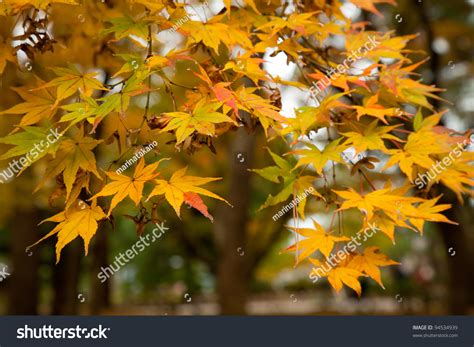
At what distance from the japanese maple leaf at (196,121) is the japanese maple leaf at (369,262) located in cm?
77

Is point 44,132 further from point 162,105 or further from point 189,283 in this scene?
point 189,283

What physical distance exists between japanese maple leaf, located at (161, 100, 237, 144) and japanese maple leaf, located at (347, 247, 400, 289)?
77 cm

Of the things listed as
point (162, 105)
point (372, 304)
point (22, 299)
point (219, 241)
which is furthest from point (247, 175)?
point (372, 304)

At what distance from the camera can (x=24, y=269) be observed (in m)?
10.2

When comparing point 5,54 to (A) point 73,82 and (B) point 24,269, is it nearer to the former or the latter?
(A) point 73,82

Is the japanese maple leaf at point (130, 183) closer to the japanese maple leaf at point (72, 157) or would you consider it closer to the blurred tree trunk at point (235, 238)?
the japanese maple leaf at point (72, 157)

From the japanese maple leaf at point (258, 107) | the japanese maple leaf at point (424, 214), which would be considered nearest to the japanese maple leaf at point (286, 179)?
the japanese maple leaf at point (258, 107)

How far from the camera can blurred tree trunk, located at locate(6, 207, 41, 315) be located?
396 inches

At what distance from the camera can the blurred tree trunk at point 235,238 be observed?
725cm

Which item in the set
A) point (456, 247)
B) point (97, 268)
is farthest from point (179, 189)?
point (97, 268)

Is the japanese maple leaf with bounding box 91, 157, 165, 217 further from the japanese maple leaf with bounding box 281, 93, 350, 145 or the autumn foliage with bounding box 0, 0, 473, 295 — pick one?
the japanese maple leaf with bounding box 281, 93, 350, 145

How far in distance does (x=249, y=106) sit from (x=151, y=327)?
8.68ft

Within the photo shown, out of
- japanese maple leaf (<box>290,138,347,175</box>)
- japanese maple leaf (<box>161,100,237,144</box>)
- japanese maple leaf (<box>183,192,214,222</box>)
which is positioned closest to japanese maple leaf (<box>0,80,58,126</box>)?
japanese maple leaf (<box>161,100,237,144</box>)

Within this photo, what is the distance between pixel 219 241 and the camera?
25.0 feet
